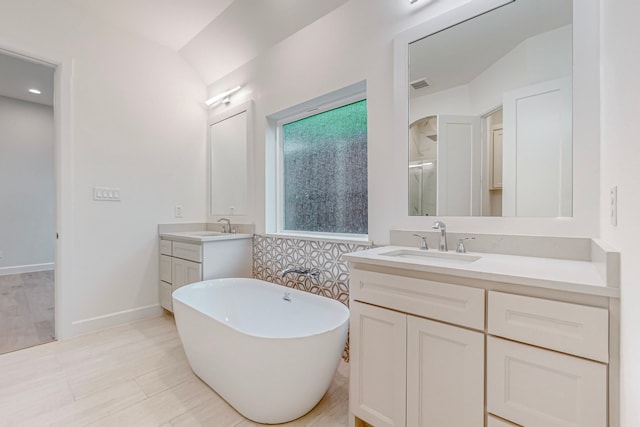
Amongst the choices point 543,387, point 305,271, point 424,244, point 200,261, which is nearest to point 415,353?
point 543,387

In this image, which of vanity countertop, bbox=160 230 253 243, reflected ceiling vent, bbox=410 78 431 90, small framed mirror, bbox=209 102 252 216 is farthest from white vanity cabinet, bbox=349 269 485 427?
small framed mirror, bbox=209 102 252 216

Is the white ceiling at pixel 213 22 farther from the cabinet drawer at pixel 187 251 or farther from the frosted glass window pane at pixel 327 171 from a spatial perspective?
the cabinet drawer at pixel 187 251

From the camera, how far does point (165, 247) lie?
2879 mm

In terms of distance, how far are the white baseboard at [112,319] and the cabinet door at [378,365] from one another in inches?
95.0

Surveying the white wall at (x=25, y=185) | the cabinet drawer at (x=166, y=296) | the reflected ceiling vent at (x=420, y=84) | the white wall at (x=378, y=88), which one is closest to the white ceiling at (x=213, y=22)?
the white wall at (x=378, y=88)

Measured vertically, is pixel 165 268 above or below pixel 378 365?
above

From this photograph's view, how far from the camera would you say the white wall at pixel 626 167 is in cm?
62

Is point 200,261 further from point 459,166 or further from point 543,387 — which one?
point 543,387

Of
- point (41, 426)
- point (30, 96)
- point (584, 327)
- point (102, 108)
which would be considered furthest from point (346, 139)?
point (30, 96)

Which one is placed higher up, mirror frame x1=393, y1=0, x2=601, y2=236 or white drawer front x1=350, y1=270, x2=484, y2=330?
mirror frame x1=393, y1=0, x2=601, y2=236

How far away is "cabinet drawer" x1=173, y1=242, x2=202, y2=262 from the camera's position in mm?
2449

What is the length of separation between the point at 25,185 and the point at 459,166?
629cm

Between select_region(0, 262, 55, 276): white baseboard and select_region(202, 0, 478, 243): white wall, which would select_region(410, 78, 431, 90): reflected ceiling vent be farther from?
select_region(0, 262, 55, 276): white baseboard

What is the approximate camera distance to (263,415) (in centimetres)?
141
